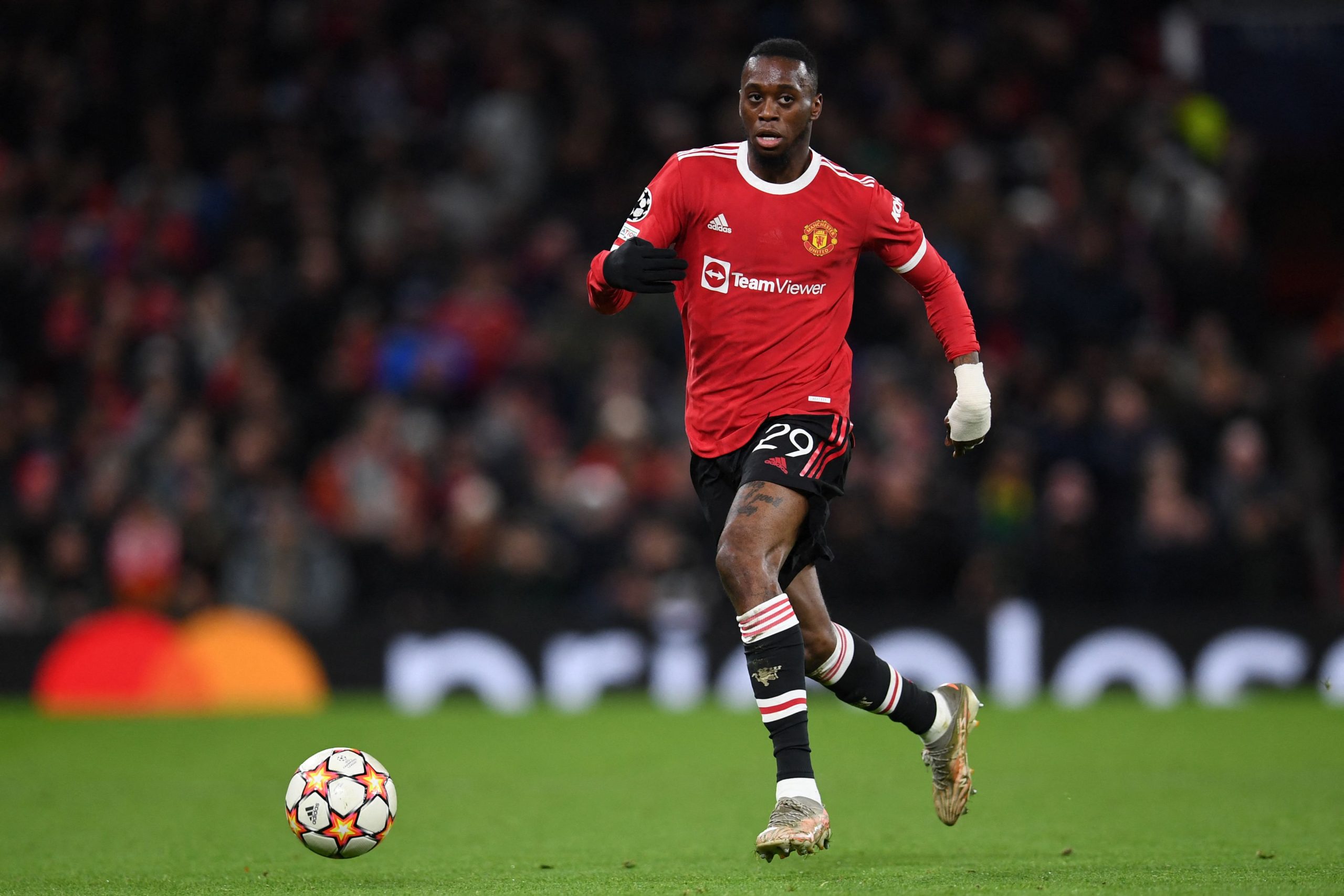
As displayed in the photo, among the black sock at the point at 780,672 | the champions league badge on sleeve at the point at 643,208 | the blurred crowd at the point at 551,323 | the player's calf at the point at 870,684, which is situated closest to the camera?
the black sock at the point at 780,672

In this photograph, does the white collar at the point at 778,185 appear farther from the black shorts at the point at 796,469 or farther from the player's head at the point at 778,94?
the black shorts at the point at 796,469

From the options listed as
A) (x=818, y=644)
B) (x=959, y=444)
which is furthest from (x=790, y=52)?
(x=818, y=644)

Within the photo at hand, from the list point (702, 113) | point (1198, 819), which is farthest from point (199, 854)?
point (702, 113)

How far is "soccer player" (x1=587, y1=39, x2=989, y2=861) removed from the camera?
539 cm

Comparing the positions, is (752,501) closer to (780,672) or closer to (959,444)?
(780,672)

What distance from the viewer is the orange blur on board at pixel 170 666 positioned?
489 inches

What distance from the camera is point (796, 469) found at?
5531 millimetres

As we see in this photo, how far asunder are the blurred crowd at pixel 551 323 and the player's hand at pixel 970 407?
6615 millimetres

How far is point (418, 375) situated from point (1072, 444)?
5.05 m

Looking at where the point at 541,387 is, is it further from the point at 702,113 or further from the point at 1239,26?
the point at 1239,26

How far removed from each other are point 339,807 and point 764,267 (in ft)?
7.16

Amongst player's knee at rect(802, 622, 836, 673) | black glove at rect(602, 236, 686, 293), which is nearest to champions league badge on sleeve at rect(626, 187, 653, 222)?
black glove at rect(602, 236, 686, 293)

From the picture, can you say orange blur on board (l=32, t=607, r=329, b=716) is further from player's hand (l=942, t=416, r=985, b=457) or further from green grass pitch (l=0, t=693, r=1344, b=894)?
player's hand (l=942, t=416, r=985, b=457)

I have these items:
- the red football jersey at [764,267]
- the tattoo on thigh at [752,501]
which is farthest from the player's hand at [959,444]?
the tattoo on thigh at [752,501]
